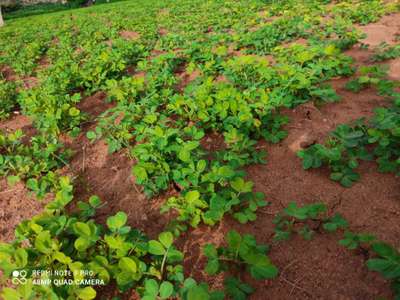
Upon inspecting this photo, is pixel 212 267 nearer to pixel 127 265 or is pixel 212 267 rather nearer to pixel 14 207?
pixel 127 265

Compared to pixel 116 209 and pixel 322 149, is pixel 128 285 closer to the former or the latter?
pixel 116 209

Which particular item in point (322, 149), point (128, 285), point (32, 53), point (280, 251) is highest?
point (32, 53)

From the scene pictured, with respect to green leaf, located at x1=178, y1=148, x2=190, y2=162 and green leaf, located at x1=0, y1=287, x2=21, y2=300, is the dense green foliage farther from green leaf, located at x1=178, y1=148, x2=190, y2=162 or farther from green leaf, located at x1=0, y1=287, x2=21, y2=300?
green leaf, located at x1=0, y1=287, x2=21, y2=300

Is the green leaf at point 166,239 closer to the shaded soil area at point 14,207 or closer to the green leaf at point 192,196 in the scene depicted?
the green leaf at point 192,196

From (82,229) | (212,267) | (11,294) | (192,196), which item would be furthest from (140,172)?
(11,294)

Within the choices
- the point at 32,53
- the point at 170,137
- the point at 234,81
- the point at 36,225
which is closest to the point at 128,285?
the point at 36,225

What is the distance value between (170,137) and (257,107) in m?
0.93

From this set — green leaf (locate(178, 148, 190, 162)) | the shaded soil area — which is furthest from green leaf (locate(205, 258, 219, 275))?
the shaded soil area

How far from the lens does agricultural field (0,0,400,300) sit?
148 centimetres

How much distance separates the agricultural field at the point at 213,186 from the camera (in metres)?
1.48

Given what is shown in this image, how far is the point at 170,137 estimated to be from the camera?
238 centimetres

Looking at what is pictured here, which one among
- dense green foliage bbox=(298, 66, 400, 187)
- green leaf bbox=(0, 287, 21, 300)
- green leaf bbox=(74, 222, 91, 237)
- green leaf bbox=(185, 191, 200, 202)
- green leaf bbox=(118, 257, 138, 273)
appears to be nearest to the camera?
green leaf bbox=(0, 287, 21, 300)

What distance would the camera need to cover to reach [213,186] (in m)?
1.94

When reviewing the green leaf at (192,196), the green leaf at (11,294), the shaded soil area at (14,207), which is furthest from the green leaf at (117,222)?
the shaded soil area at (14,207)
